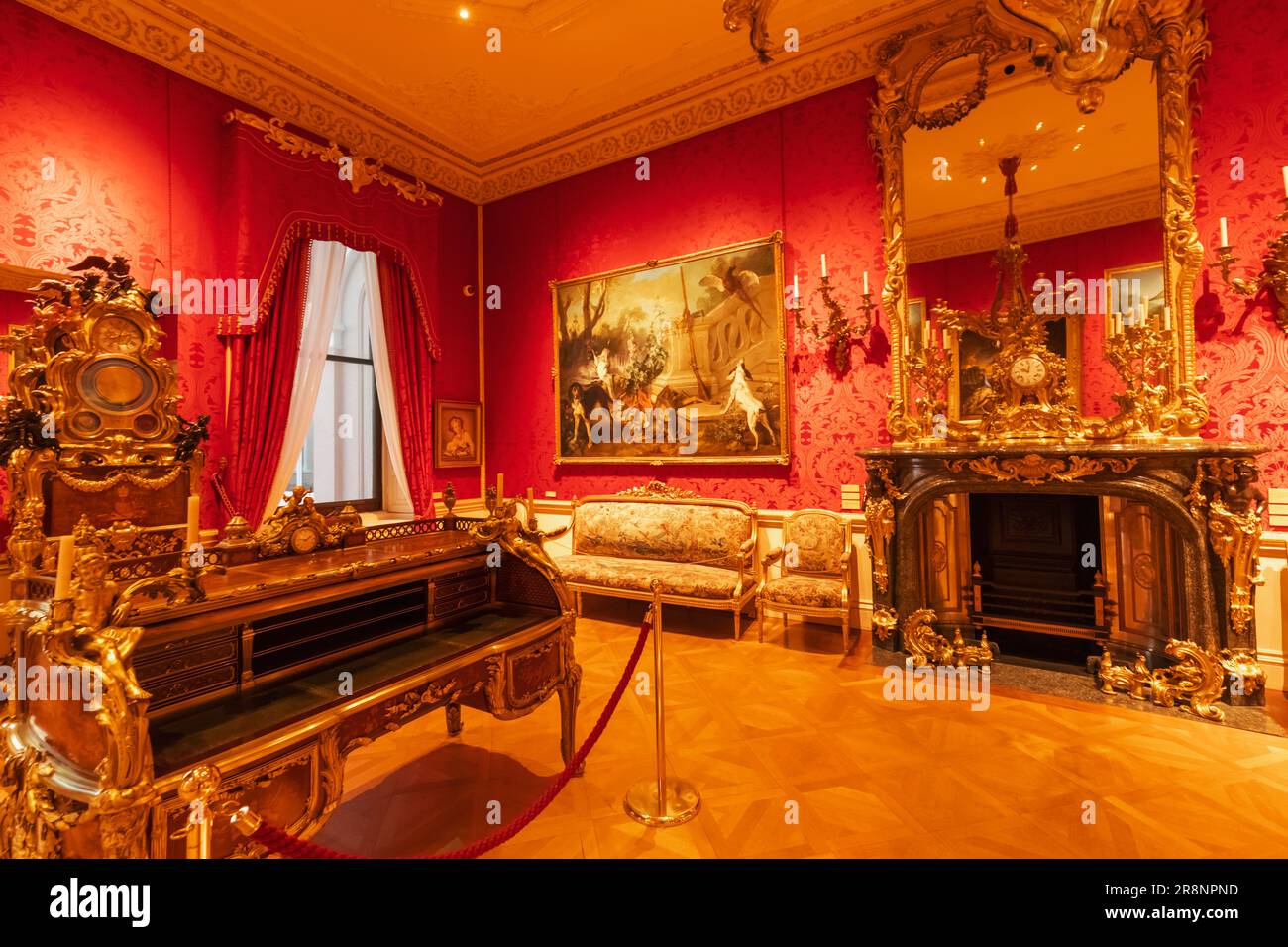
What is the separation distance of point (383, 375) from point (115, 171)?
2.76m

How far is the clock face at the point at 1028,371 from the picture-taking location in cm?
454

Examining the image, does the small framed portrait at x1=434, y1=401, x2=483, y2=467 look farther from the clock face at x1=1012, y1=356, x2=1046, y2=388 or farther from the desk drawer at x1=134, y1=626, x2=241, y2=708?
the clock face at x1=1012, y1=356, x2=1046, y2=388

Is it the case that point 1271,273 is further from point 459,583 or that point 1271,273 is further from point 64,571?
point 64,571

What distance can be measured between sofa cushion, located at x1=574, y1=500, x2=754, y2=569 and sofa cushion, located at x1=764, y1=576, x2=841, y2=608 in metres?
0.59

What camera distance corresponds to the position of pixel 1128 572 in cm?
451

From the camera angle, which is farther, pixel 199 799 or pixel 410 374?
pixel 410 374

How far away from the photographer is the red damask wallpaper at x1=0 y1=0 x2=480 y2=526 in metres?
4.32

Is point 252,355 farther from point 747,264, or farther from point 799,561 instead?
point 799,561

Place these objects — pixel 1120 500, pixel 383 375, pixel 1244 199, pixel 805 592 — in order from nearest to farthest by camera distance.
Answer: pixel 1244 199 → pixel 1120 500 → pixel 805 592 → pixel 383 375

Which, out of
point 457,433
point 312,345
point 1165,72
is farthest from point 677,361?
point 1165,72

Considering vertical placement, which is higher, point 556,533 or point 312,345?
point 312,345

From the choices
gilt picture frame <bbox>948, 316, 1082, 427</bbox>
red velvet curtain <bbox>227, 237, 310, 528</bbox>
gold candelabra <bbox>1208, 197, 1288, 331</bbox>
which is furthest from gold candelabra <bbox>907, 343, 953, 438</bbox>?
red velvet curtain <bbox>227, 237, 310, 528</bbox>

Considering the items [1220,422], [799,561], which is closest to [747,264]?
[799,561]

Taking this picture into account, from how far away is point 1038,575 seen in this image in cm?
480
